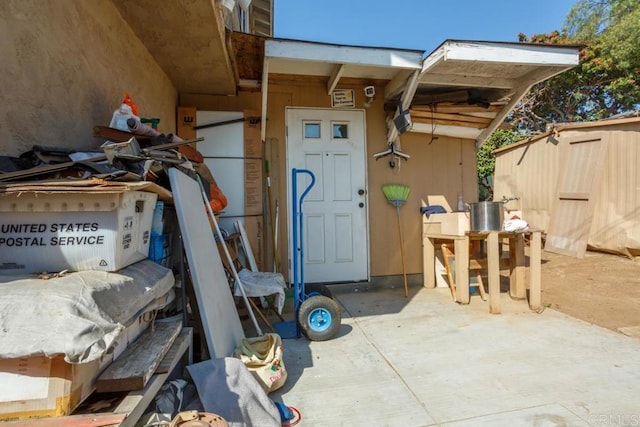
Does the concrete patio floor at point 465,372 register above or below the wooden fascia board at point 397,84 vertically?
below

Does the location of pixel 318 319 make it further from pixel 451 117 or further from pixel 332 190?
pixel 451 117

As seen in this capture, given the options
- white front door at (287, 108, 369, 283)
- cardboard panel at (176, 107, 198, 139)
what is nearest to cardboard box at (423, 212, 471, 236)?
white front door at (287, 108, 369, 283)

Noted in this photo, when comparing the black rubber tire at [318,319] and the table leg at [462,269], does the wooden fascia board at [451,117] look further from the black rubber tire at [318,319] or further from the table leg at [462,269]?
the black rubber tire at [318,319]

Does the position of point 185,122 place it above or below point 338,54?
below

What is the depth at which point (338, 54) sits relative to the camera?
11.0 feet

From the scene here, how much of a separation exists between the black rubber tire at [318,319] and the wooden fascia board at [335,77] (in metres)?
2.42

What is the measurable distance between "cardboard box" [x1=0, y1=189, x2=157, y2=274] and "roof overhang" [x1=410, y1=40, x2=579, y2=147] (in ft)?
10.5

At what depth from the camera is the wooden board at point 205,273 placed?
2.07m

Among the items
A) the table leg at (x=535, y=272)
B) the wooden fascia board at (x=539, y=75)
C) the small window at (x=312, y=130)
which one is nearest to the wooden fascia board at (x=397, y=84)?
the small window at (x=312, y=130)

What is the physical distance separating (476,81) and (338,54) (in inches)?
68.3

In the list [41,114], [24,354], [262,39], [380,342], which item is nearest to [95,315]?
[24,354]

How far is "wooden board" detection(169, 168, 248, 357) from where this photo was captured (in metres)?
2.07

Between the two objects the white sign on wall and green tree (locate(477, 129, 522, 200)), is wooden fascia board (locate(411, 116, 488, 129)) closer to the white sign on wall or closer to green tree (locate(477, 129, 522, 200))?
the white sign on wall

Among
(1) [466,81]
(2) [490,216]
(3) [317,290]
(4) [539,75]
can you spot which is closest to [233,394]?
(3) [317,290]
